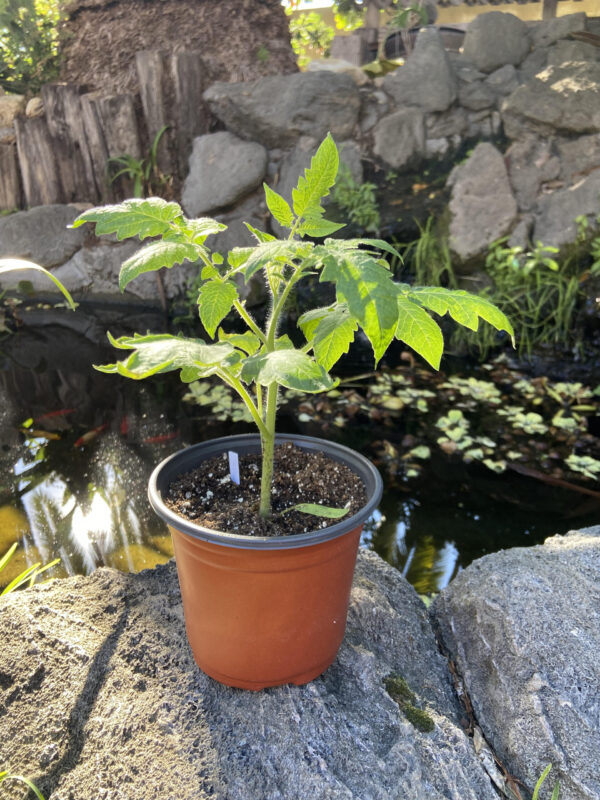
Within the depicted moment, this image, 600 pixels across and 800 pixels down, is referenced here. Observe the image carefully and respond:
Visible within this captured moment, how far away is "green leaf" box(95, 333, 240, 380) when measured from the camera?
0.82 meters

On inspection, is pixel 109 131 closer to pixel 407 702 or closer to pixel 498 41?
pixel 498 41

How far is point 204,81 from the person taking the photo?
471cm

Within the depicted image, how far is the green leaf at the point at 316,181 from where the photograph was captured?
1054 millimetres

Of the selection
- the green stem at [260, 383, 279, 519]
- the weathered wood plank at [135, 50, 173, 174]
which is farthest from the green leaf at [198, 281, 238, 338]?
the weathered wood plank at [135, 50, 173, 174]

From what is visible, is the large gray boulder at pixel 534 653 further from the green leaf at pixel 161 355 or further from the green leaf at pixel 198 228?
the green leaf at pixel 198 228

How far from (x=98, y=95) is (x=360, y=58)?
123 inches

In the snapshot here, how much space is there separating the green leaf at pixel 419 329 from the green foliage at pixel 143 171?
4.08 m

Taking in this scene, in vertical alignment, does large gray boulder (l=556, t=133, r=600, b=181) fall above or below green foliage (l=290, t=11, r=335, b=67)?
below

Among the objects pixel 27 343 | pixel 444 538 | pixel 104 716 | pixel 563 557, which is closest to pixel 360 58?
pixel 27 343

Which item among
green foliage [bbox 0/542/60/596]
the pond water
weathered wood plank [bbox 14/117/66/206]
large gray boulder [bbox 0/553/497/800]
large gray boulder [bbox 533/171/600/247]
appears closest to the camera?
large gray boulder [bbox 0/553/497/800]

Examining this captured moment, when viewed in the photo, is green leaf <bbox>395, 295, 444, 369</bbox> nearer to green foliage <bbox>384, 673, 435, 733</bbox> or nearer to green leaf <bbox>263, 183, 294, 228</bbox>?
green leaf <bbox>263, 183, 294, 228</bbox>

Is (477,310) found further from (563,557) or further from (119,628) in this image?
(119,628)

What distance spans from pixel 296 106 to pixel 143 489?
10.6 ft

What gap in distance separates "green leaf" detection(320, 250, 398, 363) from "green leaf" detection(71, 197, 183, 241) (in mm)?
356
